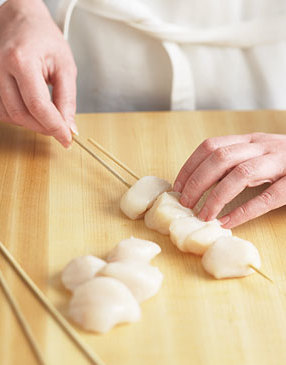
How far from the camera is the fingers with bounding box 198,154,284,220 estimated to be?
1.32 m

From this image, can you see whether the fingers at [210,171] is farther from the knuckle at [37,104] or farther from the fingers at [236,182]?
the knuckle at [37,104]

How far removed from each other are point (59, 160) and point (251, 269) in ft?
2.07

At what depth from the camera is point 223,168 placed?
4.42 feet

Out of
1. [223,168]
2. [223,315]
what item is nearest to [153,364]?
[223,315]

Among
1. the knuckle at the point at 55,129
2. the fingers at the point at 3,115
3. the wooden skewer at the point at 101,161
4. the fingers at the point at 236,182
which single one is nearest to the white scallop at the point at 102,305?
the fingers at the point at 236,182

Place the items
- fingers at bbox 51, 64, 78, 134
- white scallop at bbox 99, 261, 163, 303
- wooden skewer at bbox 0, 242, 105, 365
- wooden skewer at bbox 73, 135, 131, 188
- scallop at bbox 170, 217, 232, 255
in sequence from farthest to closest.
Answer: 1. fingers at bbox 51, 64, 78, 134
2. wooden skewer at bbox 73, 135, 131, 188
3. scallop at bbox 170, 217, 232, 255
4. white scallop at bbox 99, 261, 163, 303
5. wooden skewer at bbox 0, 242, 105, 365

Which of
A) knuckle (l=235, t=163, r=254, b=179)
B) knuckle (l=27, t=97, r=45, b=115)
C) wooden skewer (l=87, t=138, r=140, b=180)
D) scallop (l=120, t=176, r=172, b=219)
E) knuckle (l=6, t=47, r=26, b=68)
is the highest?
knuckle (l=6, t=47, r=26, b=68)

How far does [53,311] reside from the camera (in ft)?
3.57

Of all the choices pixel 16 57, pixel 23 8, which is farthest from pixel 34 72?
pixel 23 8

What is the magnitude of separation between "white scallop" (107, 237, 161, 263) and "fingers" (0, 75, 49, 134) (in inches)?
19.1

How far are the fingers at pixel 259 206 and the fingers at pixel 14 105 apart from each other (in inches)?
22.1

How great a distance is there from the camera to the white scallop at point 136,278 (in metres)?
1.13

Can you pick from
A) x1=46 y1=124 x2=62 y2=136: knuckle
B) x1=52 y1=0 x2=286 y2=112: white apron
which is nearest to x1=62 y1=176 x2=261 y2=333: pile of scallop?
x1=46 y1=124 x2=62 y2=136: knuckle

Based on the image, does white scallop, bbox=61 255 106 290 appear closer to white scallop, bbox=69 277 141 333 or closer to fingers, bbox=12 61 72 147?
white scallop, bbox=69 277 141 333
